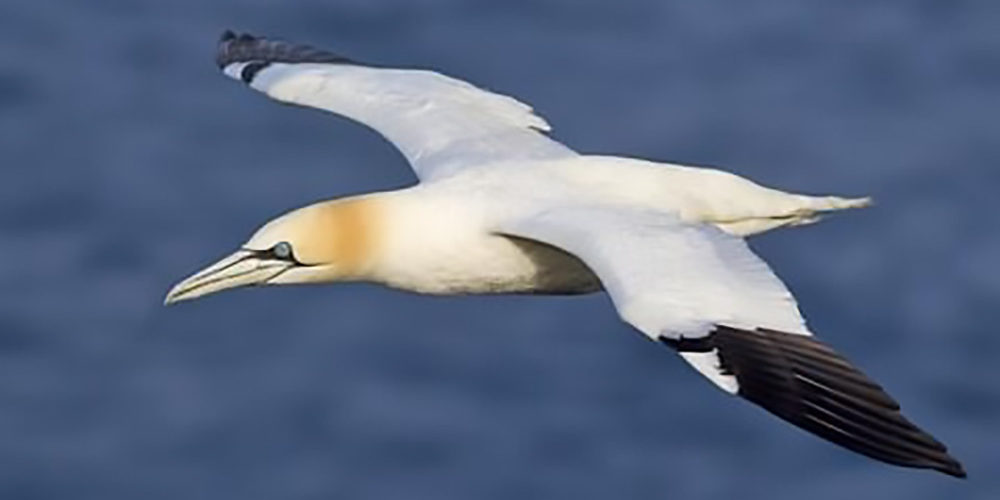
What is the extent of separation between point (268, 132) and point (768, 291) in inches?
437

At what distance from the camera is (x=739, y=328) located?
12766mm

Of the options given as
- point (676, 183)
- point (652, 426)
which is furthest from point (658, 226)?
point (652, 426)

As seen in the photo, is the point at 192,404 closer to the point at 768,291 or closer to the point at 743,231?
the point at 743,231

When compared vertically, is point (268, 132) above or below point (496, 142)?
above

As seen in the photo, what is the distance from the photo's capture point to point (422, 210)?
46.3 feet

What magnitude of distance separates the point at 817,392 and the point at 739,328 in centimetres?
37

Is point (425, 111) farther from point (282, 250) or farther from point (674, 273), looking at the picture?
point (674, 273)

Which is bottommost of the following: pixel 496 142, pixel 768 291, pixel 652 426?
pixel 768 291

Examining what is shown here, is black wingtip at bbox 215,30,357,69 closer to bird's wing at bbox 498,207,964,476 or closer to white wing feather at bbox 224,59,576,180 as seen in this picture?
white wing feather at bbox 224,59,576,180

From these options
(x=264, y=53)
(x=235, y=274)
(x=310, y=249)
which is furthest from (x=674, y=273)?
(x=264, y=53)

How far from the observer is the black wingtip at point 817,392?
12281mm

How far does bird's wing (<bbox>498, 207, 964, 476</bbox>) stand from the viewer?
12391mm

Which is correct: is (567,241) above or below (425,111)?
below

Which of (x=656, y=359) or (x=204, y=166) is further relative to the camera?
(x=204, y=166)
